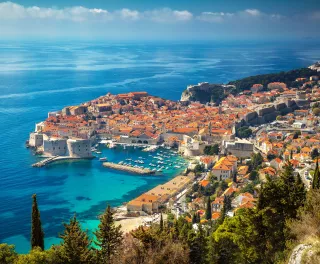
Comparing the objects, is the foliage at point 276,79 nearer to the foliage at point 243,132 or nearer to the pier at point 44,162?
the foliage at point 243,132

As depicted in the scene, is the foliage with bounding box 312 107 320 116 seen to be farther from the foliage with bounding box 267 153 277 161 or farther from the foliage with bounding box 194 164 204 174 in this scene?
the foliage with bounding box 194 164 204 174

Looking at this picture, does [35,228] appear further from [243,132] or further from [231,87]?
[231,87]

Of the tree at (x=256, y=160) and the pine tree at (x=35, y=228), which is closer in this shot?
the pine tree at (x=35, y=228)

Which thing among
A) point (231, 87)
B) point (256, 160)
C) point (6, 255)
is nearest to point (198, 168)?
point (256, 160)

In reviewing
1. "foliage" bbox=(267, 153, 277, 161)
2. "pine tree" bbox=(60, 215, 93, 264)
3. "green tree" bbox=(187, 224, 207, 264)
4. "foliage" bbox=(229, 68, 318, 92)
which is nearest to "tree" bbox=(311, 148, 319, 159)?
"foliage" bbox=(267, 153, 277, 161)

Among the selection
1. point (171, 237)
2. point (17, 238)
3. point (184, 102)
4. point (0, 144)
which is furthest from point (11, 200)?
point (184, 102)

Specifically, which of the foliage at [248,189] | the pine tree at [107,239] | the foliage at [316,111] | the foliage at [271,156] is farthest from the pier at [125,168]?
the foliage at [316,111]

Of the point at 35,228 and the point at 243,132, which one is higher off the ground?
the point at 35,228

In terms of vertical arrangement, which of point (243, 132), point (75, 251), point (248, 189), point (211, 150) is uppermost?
point (75, 251)
